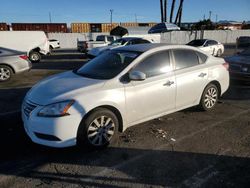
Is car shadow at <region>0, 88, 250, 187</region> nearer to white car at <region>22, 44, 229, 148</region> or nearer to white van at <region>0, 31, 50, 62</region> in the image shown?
white car at <region>22, 44, 229, 148</region>

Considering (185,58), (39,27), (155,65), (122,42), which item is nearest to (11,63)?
(155,65)

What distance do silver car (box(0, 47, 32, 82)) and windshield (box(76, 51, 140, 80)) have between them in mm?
5888

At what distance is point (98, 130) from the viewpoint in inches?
151

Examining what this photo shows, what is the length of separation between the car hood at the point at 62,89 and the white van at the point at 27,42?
12.1 m

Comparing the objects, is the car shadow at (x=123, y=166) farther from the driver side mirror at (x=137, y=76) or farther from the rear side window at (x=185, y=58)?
the rear side window at (x=185, y=58)

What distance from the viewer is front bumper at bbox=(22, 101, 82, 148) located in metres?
3.47

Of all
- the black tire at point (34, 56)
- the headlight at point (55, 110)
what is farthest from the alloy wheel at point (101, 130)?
the black tire at point (34, 56)

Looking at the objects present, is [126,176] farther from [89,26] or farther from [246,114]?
[89,26]

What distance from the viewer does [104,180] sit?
315 cm

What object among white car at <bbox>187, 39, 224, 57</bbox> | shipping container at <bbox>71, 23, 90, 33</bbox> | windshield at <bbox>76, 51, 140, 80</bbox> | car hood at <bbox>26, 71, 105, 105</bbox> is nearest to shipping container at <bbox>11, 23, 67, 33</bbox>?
shipping container at <bbox>71, 23, 90, 33</bbox>

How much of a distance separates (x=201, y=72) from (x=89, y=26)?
147 feet

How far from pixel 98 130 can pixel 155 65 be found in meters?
1.61

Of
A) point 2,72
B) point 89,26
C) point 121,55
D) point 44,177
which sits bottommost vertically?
point 44,177

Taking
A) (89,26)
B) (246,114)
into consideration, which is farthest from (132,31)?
(246,114)
